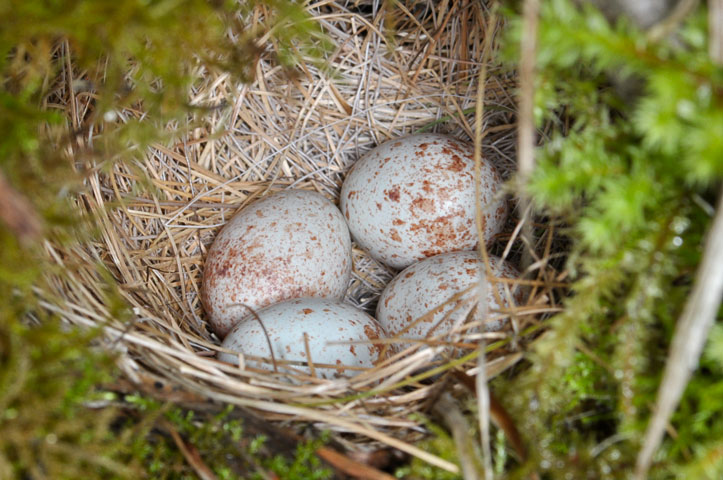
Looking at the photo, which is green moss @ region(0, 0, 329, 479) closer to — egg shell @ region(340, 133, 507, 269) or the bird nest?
the bird nest

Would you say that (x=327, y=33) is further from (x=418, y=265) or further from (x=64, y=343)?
(x=64, y=343)

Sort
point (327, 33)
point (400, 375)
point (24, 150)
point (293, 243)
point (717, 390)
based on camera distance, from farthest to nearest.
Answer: point (327, 33), point (293, 243), point (400, 375), point (24, 150), point (717, 390)

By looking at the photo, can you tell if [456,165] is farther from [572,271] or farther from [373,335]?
[572,271]

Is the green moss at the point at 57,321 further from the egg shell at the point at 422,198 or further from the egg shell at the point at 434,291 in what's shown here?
the egg shell at the point at 422,198

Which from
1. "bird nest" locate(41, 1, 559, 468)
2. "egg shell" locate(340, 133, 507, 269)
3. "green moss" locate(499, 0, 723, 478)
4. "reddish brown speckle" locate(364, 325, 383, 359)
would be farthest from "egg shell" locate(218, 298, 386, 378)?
"green moss" locate(499, 0, 723, 478)

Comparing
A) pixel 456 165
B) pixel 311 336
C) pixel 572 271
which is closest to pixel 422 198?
pixel 456 165

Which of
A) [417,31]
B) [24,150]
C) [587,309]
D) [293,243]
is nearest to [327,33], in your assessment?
[417,31]
